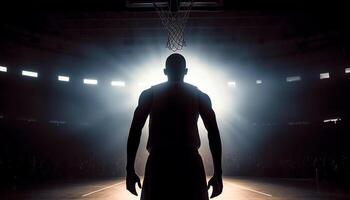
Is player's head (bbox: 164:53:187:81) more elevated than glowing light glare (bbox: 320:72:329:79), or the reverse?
glowing light glare (bbox: 320:72:329:79)

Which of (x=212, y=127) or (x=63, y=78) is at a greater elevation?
(x=63, y=78)

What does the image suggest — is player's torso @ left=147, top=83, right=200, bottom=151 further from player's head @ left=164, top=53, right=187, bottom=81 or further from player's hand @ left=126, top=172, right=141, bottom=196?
player's hand @ left=126, top=172, right=141, bottom=196

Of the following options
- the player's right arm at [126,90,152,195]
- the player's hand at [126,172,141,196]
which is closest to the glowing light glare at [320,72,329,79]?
the player's right arm at [126,90,152,195]

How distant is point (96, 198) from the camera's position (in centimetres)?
812

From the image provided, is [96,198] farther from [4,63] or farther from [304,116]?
[304,116]

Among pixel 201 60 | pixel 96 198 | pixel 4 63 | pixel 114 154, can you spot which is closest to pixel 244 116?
pixel 201 60

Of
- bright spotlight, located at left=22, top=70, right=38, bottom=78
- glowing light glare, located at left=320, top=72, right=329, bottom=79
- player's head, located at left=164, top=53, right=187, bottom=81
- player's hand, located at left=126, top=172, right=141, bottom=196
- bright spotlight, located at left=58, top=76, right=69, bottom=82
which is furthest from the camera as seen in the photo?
bright spotlight, located at left=58, top=76, right=69, bottom=82

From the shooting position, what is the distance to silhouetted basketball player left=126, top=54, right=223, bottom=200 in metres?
1.92

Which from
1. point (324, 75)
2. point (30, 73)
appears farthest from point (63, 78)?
point (324, 75)

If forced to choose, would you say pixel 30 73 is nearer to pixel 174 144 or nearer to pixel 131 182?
pixel 131 182

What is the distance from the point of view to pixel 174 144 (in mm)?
1979

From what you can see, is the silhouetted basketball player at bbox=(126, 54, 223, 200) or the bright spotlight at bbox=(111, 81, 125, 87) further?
the bright spotlight at bbox=(111, 81, 125, 87)

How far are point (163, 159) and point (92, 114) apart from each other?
1952 cm

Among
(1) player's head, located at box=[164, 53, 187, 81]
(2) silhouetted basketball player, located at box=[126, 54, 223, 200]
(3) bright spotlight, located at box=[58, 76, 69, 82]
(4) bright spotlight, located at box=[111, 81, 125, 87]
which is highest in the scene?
(3) bright spotlight, located at box=[58, 76, 69, 82]
